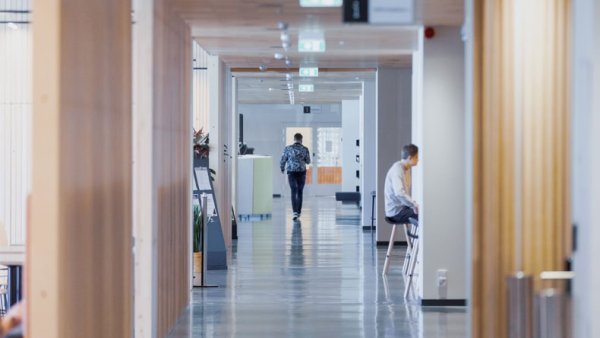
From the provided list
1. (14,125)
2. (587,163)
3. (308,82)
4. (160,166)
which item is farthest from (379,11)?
(308,82)

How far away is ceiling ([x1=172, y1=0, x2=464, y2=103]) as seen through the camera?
8.58m

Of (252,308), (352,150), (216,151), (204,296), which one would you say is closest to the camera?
(252,308)

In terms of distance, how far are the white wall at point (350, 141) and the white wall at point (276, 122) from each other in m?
3.70

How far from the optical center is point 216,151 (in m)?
13.5

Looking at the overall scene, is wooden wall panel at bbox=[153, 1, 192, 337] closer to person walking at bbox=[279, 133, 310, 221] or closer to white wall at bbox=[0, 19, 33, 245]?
white wall at bbox=[0, 19, 33, 245]

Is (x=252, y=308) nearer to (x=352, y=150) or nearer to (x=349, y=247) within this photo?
(x=349, y=247)

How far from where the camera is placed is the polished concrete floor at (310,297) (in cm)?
868

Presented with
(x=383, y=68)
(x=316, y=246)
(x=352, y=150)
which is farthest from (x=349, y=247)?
(x=352, y=150)

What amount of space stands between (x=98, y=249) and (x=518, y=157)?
2229mm

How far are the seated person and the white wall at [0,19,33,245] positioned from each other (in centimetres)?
427

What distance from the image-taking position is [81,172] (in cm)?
469

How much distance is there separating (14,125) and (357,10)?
20.0ft

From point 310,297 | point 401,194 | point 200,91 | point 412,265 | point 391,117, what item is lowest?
point 310,297

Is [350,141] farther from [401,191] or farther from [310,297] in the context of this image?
[310,297]
